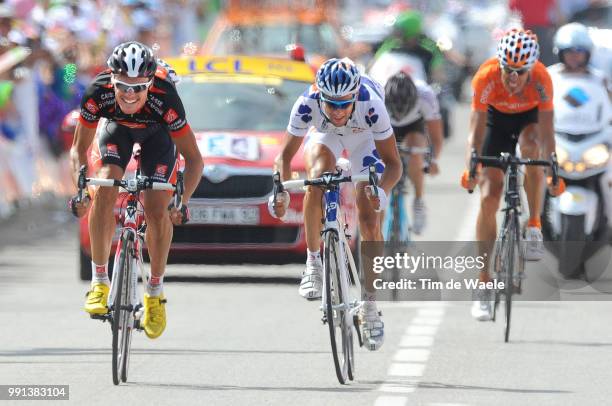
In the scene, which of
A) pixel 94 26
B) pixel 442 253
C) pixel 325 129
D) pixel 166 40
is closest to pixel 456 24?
pixel 166 40

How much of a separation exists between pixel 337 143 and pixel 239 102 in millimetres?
5018

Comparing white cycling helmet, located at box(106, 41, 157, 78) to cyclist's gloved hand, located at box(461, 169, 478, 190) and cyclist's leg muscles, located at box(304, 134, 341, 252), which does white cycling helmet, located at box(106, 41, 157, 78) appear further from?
cyclist's gloved hand, located at box(461, 169, 478, 190)

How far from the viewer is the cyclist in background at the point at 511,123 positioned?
1409 centimetres

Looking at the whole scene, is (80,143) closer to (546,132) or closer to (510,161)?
(510,161)

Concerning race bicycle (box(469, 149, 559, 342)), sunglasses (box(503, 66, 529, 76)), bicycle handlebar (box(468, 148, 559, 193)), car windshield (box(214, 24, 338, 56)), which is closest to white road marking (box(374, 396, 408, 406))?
race bicycle (box(469, 149, 559, 342))

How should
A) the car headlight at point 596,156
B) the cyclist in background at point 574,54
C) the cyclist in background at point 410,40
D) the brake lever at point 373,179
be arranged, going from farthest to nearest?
the cyclist in background at point 410,40 → the car headlight at point 596,156 → the cyclist in background at point 574,54 → the brake lever at point 373,179

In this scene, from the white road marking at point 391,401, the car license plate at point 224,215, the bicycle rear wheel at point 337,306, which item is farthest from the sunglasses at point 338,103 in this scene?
the car license plate at point 224,215

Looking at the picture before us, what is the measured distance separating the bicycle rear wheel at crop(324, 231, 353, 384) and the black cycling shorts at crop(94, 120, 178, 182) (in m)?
1.15

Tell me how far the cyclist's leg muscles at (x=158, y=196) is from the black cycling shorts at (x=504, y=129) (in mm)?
3401

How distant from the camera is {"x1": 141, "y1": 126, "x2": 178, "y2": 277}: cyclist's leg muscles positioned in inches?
468

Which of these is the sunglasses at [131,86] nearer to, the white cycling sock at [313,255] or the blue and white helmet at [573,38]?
the white cycling sock at [313,255]

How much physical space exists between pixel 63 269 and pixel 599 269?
15.4 ft

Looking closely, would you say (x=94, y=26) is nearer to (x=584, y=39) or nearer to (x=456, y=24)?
(x=584, y=39)

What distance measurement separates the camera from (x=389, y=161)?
40.0ft
